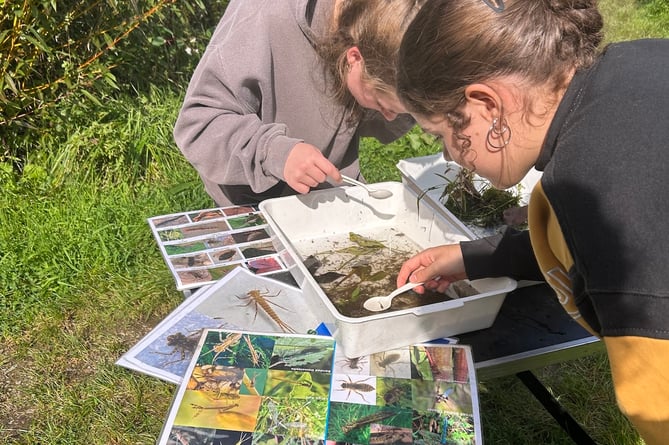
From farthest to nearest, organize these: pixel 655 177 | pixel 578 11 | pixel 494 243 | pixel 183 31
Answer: pixel 183 31 < pixel 494 243 < pixel 578 11 < pixel 655 177

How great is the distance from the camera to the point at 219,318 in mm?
1172

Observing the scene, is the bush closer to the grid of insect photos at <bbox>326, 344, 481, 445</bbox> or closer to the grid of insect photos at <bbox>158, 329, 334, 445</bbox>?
the grid of insect photos at <bbox>158, 329, 334, 445</bbox>

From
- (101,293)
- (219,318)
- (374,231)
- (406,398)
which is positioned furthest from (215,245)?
(101,293)

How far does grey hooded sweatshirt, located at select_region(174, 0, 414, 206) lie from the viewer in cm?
150

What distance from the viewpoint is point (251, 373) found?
101cm

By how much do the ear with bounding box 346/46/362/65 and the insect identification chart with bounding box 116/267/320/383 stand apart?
569 millimetres

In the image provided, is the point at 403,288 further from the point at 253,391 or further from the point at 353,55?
the point at 353,55

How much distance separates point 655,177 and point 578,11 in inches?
13.4

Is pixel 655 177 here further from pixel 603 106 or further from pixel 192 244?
pixel 192 244

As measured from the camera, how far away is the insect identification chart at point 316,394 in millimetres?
901

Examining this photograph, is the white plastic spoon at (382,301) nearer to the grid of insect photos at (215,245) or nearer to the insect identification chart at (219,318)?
the insect identification chart at (219,318)


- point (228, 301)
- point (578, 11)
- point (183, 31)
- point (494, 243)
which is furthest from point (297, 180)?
point (183, 31)

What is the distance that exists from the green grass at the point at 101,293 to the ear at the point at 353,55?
46.9 inches

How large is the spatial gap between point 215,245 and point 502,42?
2.72 ft
